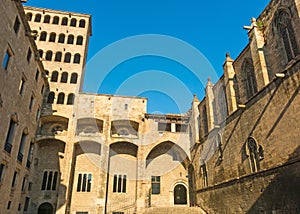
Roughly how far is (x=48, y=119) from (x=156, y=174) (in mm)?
13141

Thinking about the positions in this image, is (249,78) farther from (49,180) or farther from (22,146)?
(49,180)

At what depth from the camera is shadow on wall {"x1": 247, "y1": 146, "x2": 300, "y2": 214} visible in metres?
10.3

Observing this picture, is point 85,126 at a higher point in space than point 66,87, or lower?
lower

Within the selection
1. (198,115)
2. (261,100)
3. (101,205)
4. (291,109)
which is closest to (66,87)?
(101,205)

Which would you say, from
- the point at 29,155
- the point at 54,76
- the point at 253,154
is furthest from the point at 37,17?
the point at 253,154

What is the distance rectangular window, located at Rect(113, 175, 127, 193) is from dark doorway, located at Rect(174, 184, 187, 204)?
5710 mm

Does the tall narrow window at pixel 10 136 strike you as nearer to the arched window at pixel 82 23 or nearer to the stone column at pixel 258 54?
the stone column at pixel 258 54

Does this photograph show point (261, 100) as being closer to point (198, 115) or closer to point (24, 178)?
point (198, 115)

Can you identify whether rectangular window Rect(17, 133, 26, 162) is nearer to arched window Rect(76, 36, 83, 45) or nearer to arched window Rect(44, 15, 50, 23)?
arched window Rect(76, 36, 83, 45)

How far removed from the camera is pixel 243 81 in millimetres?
16422

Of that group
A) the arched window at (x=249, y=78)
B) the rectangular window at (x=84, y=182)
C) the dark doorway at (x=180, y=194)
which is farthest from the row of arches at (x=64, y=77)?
the arched window at (x=249, y=78)

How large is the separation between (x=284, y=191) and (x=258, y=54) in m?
7.98

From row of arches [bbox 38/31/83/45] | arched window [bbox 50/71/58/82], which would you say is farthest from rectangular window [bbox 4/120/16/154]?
row of arches [bbox 38/31/83/45]

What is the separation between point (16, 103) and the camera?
1530 cm
